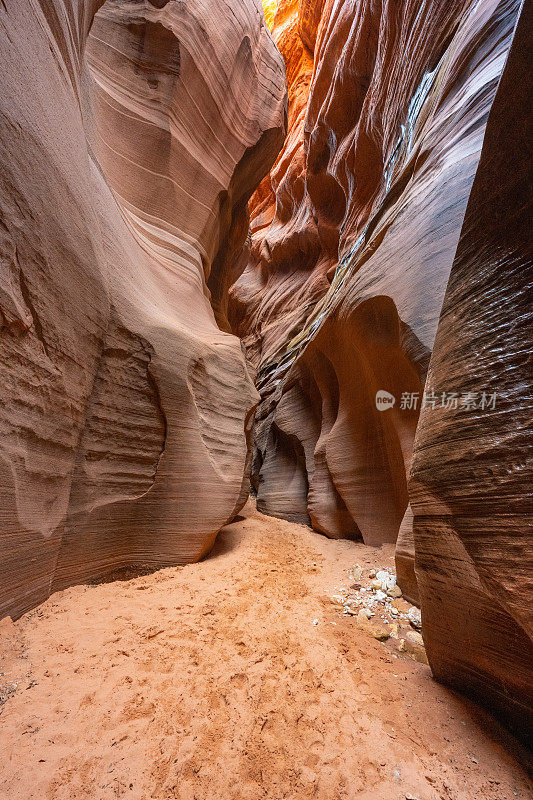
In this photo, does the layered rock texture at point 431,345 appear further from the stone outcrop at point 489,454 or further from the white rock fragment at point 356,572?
the white rock fragment at point 356,572

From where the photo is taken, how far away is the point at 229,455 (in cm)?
484

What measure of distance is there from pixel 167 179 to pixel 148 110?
1029 mm

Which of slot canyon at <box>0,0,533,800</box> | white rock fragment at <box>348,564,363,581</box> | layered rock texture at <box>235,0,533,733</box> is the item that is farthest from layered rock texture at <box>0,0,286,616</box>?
layered rock texture at <box>235,0,533,733</box>

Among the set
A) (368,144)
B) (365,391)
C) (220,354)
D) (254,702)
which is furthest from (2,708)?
(368,144)

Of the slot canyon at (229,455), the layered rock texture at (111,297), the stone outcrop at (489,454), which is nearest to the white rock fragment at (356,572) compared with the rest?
the slot canyon at (229,455)

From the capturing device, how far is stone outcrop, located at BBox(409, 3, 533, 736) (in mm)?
1546

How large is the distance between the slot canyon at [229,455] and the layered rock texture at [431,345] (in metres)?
0.02

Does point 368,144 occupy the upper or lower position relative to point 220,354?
upper

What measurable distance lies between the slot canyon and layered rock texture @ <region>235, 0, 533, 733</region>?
0.02m

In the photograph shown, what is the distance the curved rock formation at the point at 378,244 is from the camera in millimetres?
3873

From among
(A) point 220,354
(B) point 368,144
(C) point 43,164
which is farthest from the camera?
(B) point 368,144

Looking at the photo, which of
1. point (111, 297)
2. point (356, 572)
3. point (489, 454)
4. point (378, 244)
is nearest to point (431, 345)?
point (489, 454)

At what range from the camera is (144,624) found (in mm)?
2520

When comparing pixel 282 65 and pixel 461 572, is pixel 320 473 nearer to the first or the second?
pixel 461 572
